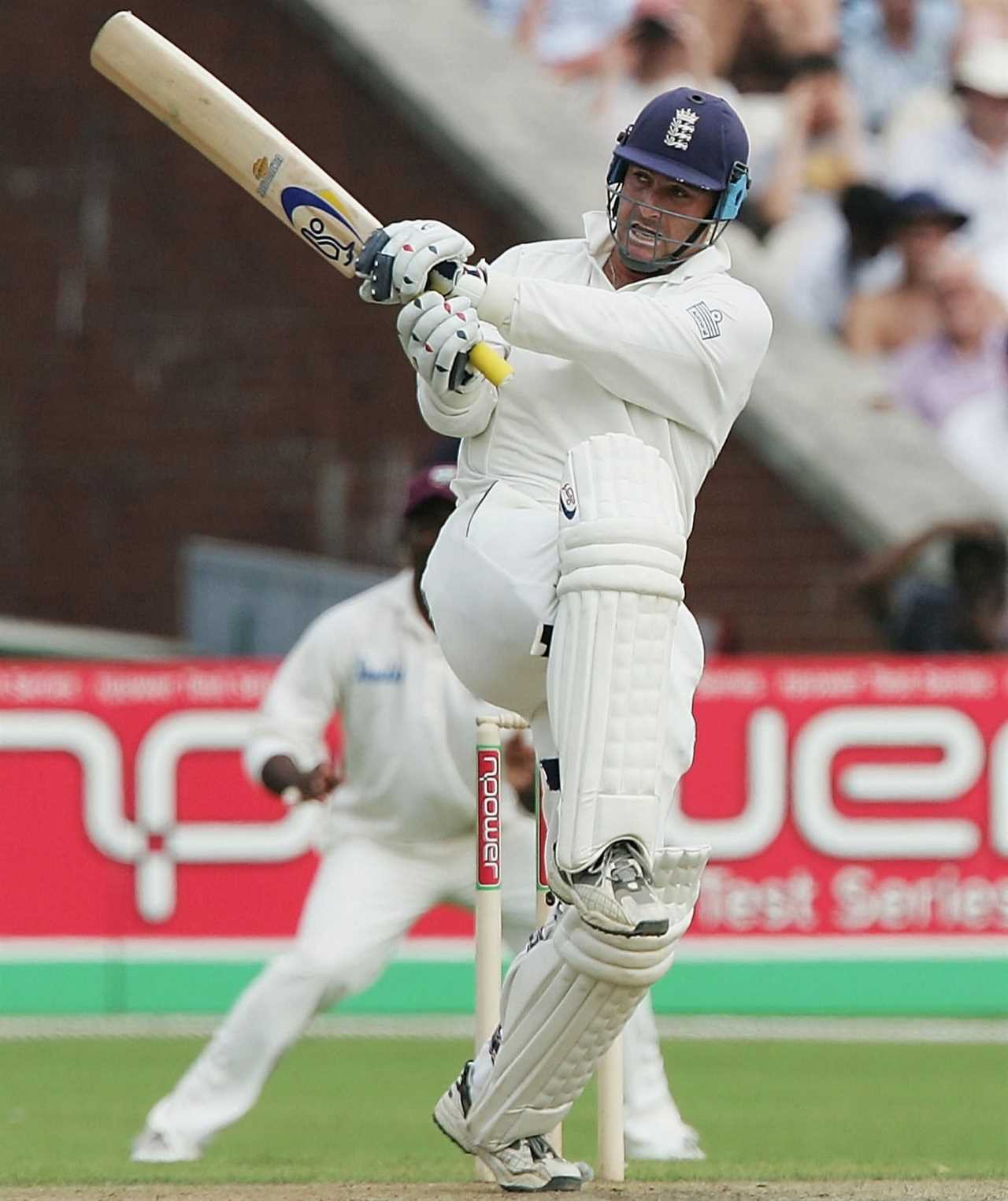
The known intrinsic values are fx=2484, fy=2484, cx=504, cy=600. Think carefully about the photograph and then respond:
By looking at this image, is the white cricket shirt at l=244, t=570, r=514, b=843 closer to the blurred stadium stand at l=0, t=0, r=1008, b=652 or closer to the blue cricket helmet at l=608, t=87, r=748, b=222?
the blue cricket helmet at l=608, t=87, r=748, b=222

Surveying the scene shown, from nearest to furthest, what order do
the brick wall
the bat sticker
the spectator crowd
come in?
the bat sticker < the spectator crowd < the brick wall

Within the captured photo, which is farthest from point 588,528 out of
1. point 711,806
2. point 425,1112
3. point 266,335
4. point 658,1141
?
point 266,335

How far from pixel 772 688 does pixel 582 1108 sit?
2.66m

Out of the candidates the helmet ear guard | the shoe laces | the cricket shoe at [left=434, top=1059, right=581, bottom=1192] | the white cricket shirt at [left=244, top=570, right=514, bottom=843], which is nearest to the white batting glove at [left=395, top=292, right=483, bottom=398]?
the helmet ear guard

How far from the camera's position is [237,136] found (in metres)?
4.34

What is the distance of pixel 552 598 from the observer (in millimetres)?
4016

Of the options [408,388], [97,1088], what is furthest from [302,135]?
[97,1088]

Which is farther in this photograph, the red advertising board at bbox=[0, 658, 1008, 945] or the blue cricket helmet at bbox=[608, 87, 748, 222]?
the red advertising board at bbox=[0, 658, 1008, 945]

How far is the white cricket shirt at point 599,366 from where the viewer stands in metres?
3.98

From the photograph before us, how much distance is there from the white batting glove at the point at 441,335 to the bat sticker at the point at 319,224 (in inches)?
13.6

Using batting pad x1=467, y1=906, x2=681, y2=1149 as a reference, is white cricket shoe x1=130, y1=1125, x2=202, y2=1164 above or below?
below

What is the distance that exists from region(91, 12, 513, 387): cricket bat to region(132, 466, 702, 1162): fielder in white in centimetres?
176

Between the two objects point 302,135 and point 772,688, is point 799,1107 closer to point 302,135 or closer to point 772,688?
point 772,688

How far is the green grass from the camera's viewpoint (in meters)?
5.59
